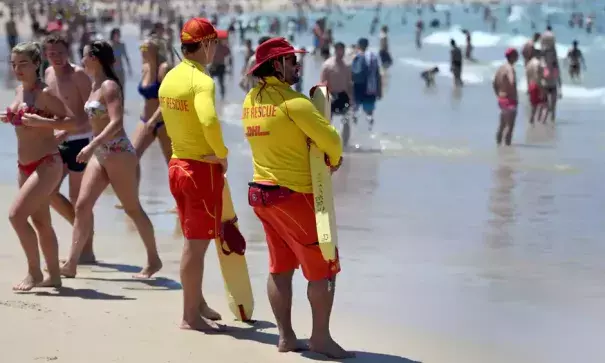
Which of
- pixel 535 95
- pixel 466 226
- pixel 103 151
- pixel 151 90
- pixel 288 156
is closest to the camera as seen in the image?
pixel 288 156

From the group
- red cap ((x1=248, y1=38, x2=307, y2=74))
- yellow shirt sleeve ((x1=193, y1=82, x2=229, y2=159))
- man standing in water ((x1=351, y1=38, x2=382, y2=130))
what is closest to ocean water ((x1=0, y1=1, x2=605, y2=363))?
man standing in water ((x1=351, y1=38, x2=382, y2=130))

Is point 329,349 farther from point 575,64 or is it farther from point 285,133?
point 575,64

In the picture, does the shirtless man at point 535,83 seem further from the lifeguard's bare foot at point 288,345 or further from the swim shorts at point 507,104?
the lifeguard's bare foot at point 288,345

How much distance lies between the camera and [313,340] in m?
6.24

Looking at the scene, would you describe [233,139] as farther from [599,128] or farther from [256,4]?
[256,4]

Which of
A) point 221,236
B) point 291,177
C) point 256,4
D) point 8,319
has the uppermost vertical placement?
point 291,177

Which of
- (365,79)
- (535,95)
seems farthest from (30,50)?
(535,95)

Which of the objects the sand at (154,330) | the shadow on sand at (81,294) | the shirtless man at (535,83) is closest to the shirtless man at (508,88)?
the shirtless man at (535,83)

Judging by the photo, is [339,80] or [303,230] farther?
[339,80]

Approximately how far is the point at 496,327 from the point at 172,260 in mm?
2715

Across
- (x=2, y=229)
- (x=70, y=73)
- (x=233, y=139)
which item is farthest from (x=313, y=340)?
(x=233, y=139)

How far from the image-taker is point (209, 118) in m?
6.27

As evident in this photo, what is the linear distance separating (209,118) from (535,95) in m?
17.1

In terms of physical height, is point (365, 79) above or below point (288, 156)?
below
